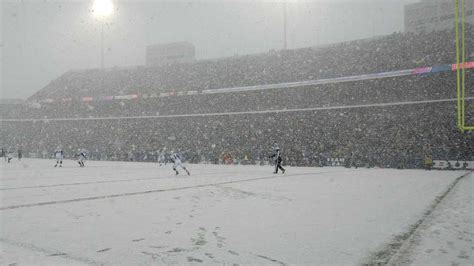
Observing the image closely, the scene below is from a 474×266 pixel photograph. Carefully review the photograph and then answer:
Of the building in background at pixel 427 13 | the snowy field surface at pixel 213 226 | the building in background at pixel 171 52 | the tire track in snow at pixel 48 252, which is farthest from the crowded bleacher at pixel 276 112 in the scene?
the building in background at pixel 171 52

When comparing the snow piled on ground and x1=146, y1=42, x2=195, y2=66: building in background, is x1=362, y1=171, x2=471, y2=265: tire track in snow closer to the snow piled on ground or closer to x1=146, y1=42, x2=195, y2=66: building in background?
the snow piled on ground

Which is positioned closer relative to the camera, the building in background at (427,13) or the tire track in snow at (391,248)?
the tire track in snow at (391,248)

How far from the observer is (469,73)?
29.6 m

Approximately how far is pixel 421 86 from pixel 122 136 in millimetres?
30302

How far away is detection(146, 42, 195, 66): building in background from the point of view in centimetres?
9588

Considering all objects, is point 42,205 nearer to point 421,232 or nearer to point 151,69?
point 421,232

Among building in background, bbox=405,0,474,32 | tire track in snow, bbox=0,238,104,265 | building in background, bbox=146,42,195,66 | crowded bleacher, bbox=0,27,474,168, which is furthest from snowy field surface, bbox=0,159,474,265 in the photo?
building in background, bbox=146,42,195,66

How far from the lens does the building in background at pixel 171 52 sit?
95.9m

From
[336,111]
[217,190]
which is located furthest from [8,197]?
[336,111]

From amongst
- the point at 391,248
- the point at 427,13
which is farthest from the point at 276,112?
the point at 427,13

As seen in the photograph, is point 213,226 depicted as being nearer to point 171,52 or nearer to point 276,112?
point 276,112

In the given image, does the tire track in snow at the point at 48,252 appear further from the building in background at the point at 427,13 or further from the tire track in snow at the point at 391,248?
the building in background at the point at 427,13

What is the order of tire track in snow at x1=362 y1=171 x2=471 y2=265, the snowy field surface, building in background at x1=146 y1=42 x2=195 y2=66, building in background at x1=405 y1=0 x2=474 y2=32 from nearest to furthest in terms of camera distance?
tire track in snow at x1=362 y1=171 x2=471 y2=265
the snowy field surface
building in background at x1=405 y1=0 x2=474 y2=32
building in background at x1=146 y1=42 x2=195 y2=66

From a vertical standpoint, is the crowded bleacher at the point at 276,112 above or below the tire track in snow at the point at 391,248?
above
